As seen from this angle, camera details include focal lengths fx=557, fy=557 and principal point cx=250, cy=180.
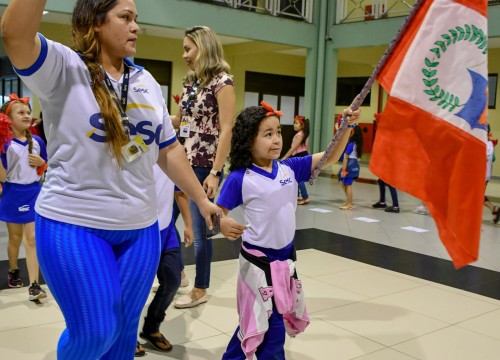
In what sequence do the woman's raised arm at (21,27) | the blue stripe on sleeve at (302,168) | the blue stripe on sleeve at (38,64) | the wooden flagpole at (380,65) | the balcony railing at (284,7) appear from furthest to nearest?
the balcony railing at (284,7) < the blue stripe on sleeve at (302,168) < the wooden flagpole at (380,65) < the blue stripe on sleeve at (38,64) < the woman's raised arm at (21,27)

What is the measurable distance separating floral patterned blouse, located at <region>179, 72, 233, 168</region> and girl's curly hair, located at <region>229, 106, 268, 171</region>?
90cm

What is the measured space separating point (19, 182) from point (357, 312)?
8.70ft

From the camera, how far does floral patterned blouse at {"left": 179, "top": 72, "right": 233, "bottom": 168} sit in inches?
145

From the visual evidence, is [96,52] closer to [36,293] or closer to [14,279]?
[36,293]

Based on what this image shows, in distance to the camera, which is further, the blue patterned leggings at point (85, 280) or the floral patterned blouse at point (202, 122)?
the floral patterned blouse at point (202, 122)

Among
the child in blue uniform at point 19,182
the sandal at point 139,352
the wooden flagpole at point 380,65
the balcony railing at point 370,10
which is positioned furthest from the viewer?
the balcony railing at point 370,10

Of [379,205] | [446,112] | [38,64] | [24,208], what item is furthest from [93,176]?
[379,205]

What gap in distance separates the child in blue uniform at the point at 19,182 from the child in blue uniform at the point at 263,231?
6.69 ft

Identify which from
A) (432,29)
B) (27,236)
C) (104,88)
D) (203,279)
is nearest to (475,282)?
(203,279)

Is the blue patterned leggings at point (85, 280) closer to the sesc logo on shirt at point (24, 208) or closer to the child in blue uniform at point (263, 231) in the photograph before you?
the child in blue uniform at point (263, 231)

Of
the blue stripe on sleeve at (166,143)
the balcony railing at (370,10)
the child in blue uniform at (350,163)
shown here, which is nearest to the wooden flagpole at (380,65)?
the blue stripe on sleeve at (166,143)

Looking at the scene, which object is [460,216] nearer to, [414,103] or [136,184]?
[414,103]

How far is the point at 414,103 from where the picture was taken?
2266mm

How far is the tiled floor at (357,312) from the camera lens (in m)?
3.22
